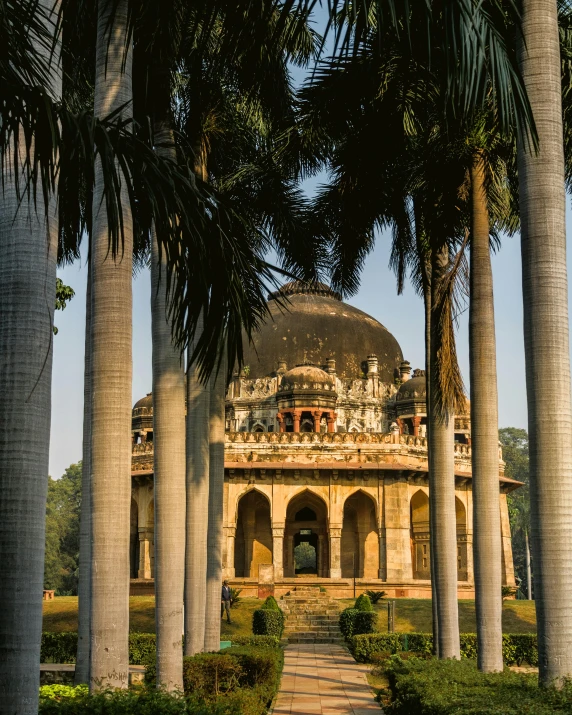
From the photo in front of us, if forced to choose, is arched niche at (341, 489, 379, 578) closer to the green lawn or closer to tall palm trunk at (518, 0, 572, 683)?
the green lawn

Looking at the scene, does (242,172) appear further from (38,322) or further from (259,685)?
(38,322)

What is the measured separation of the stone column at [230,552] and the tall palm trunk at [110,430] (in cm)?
2793

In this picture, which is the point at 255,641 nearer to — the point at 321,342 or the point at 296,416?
the point at 296,416

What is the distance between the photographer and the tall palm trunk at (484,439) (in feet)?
38.0

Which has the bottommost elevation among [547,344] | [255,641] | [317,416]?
[255,641]

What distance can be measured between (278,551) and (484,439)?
24.4m

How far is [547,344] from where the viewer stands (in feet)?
26.2

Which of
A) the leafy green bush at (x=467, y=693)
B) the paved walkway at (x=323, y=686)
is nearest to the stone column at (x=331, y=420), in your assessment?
the paved walkway at (x=323, y=686)

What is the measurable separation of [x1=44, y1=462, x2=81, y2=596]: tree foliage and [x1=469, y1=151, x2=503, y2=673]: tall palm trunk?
46140 millimetres

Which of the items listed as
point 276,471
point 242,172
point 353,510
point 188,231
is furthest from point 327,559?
point 188,231

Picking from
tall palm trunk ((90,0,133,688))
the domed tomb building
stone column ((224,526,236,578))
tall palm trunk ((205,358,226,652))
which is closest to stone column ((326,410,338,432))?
the domed tomb building

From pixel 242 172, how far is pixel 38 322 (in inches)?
351

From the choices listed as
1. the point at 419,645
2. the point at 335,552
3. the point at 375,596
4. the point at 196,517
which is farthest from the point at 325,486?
the point at 196,517

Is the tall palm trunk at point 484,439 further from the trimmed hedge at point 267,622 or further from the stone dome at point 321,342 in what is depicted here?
the stone dome at point 321,342
